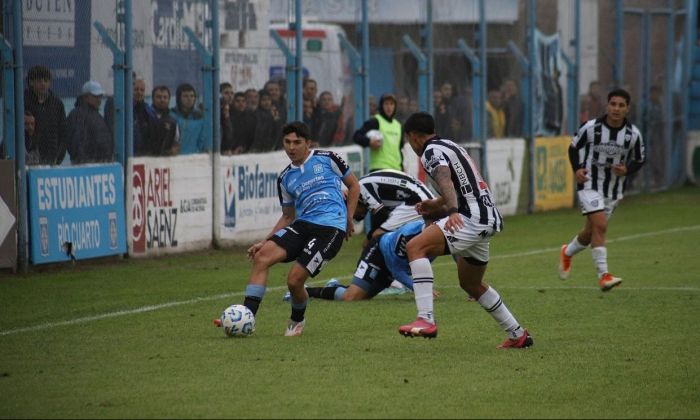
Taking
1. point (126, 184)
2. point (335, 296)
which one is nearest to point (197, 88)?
point (126, 184)

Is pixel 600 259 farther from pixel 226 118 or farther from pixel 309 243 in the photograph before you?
pixel 226 118

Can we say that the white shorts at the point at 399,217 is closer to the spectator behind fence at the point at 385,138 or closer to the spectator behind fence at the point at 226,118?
the spectator behind fence at the point at 385,138

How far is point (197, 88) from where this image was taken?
19.0 metres

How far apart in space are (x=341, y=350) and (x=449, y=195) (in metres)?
1.41

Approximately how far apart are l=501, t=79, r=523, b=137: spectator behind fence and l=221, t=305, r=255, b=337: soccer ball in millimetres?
16272

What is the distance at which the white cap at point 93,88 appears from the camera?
665 inches

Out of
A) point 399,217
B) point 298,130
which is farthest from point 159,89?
point 298,130

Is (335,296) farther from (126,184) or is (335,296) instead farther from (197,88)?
(197,88)

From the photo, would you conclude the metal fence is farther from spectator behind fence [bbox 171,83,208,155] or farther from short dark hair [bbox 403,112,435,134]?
short dark hair [bbox 403,112,435,134]

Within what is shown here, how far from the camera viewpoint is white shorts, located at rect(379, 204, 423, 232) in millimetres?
13938

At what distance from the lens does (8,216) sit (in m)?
15.4

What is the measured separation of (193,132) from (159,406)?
36.7ft

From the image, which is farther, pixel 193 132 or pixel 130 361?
pixel 193 132

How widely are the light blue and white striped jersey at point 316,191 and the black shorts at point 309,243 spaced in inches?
3.1
